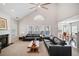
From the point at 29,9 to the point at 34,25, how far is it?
454mm

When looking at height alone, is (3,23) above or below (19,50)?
above

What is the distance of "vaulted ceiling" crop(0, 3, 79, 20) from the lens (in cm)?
343

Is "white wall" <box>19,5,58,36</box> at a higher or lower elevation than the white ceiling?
lower

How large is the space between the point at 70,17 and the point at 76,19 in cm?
18

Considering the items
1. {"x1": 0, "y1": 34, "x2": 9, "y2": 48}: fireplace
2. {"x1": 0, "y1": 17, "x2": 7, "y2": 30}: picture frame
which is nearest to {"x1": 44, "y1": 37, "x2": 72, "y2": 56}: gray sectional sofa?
{"x1": 0, "y1": 34, "x2": 9, "y2": 48}: fireplace

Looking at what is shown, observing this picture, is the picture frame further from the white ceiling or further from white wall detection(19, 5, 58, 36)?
white wall detection(19, 5, 58, 36)

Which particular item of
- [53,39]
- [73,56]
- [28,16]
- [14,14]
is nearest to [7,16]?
[14,14]

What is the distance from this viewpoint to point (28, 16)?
3602 mm

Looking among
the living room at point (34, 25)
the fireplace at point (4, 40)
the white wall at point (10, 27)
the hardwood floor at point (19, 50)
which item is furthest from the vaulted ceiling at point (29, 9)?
the hardwood floor at point (19, 50)

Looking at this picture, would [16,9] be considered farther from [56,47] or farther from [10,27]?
[56,47]

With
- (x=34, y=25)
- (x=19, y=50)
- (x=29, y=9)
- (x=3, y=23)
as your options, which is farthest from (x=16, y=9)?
(x=19, y=50)

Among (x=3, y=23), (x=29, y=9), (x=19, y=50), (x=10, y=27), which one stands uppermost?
(x=29, y=9)

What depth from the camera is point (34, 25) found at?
3.58 metres

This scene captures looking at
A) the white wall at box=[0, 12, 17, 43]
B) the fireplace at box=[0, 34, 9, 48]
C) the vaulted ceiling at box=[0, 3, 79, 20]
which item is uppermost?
the vaulted ceiling at box=[0, 3, 79, 20]
